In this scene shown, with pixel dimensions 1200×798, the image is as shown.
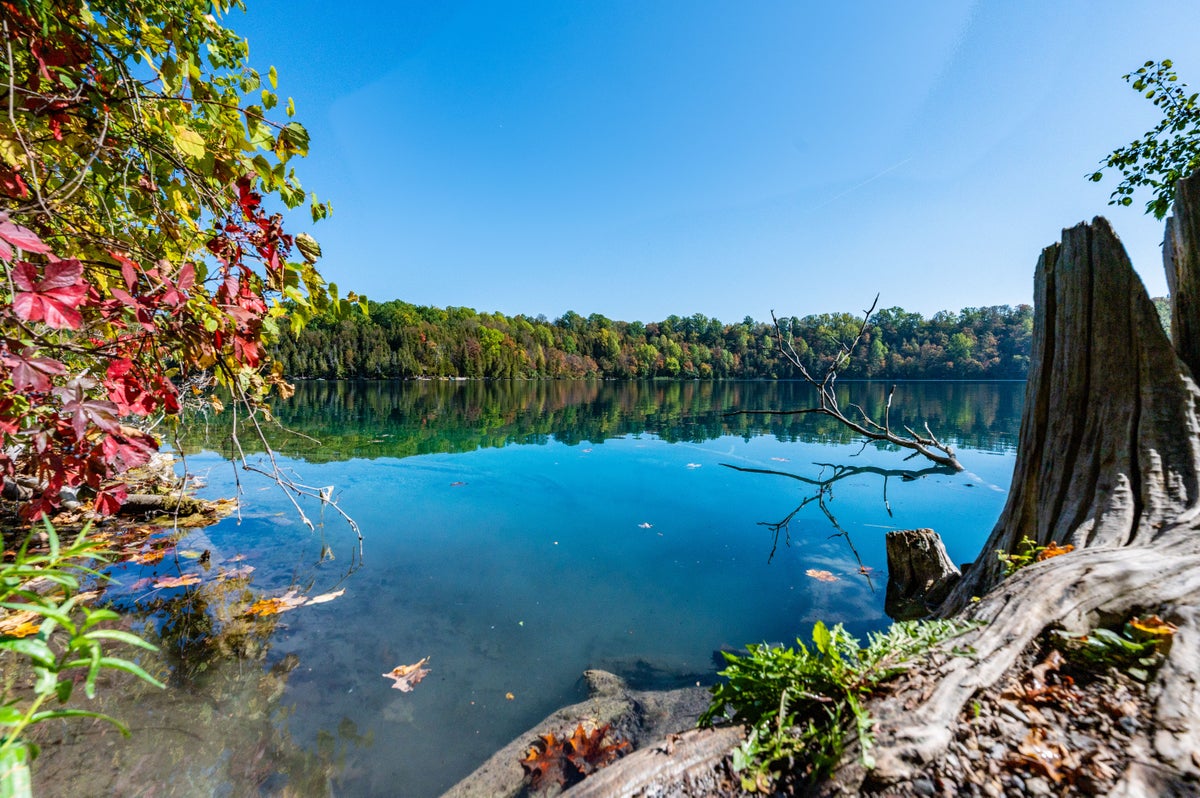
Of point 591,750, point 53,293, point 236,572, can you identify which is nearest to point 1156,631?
point 591,750

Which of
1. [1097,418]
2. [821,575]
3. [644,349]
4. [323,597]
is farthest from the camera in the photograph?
[644,349]

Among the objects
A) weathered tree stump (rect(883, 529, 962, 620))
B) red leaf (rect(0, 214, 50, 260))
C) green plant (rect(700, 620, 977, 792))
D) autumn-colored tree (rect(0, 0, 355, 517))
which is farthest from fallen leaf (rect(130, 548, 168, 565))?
weathered tree stump (rect(883, 529, 962, 620))

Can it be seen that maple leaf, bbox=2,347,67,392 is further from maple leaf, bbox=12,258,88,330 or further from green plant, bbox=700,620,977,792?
green plant, bbox=700,620,977,792

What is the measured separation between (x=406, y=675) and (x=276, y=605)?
68.0 inches

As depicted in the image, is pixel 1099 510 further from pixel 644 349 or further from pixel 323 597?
pixel 644 349

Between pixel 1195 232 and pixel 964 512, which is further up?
pixel 1195 232

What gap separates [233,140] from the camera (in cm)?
222

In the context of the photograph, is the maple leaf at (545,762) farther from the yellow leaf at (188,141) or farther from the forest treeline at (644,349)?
the forest treeline at (644,349)

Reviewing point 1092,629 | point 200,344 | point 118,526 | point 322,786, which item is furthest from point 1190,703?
point 118,526

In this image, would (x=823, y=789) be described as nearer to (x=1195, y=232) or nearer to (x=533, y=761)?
(x=533, y=761)

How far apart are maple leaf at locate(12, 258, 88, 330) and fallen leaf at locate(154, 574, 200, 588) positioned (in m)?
4.66

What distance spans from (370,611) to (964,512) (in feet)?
27.8

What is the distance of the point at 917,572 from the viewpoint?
15.3 ft

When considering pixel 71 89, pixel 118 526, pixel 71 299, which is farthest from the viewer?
pixel 118 526
